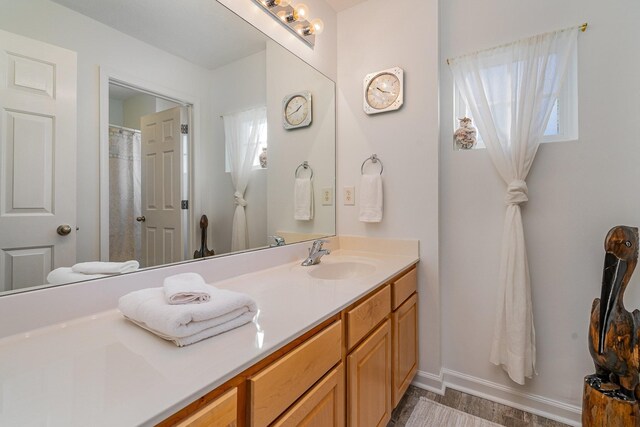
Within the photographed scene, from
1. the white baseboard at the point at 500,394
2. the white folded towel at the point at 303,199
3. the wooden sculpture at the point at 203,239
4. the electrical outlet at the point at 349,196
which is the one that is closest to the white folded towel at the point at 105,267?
the wooden sculpture at the point at 203,239

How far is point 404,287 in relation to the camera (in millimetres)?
1498

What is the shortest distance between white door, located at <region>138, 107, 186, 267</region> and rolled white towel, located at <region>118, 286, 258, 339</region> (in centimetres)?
26

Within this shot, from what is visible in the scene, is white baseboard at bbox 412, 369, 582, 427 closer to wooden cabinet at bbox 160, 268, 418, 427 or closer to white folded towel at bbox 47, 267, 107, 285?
wooden cabinet at bbox 160, 268, 418, 427

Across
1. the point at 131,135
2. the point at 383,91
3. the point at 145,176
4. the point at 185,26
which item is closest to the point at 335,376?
the point at 145,176

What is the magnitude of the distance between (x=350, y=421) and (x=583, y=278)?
52.8 inches

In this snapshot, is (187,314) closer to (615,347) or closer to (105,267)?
(105,267)

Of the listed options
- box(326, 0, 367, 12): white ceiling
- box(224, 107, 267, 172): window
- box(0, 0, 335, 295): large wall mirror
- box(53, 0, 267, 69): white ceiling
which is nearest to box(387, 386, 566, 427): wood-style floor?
box(0, 0, 335, 295): large wall mirror

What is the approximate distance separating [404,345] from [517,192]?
991 mm

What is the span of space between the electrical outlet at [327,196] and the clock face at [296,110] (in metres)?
0.48

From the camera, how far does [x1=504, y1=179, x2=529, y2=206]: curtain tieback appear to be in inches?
57.4

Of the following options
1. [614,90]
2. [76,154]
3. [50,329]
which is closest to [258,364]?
[50,329]

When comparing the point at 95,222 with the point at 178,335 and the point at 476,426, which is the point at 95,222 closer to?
the point at 178,335

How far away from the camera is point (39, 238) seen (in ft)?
2.52

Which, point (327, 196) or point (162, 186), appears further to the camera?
point (327, 196)
